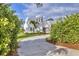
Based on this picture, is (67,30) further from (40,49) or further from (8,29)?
(8,29)

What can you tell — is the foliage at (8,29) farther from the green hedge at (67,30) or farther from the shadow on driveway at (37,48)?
the green hedge at (67,30)

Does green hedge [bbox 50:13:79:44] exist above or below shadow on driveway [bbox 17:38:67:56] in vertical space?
above

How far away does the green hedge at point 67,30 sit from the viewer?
6.61 feet

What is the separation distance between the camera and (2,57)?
197 cm

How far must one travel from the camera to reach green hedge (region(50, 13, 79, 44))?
2.02 metres

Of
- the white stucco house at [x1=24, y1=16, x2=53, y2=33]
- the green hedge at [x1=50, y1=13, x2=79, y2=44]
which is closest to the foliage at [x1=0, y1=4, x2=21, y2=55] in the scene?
the white stucco house at [x1=24, y1=16, x2=53, y2=33]

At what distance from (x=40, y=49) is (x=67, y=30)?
0.31m

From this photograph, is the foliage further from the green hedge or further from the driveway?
the green hedge

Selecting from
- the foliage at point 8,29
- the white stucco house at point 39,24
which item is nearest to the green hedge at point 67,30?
the white stucco house at point 39,24

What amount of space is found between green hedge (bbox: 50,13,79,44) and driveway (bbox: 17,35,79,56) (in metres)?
0.08

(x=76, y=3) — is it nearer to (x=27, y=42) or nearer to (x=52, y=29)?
(x=52, y=29)

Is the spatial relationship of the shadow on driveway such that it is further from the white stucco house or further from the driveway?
the white stucco house

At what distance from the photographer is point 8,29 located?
79.0 inches

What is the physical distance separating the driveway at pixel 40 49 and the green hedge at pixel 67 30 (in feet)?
0.26
